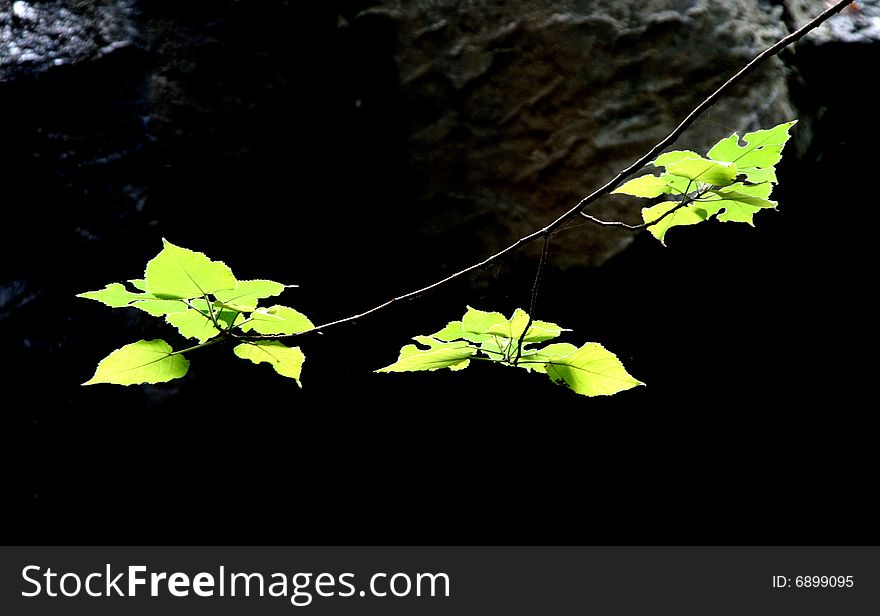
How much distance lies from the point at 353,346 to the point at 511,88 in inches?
37.0

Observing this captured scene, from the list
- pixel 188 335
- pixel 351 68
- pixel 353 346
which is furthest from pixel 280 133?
pixel 188 335

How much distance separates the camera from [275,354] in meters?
0.84

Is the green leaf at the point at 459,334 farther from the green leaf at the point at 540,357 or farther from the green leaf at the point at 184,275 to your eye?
the green leaf at the point at 184,275

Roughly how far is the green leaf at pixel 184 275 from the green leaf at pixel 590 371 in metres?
0.40

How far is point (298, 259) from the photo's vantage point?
2.13 metres

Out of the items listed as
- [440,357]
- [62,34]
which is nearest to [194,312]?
[440,357]

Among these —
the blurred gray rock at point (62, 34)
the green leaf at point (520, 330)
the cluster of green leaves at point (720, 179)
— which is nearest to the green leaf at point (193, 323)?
the green leaf at point (520, 330)

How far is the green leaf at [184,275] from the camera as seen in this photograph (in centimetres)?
74

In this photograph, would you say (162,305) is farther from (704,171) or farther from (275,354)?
(704,171)

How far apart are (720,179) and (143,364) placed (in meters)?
0.70

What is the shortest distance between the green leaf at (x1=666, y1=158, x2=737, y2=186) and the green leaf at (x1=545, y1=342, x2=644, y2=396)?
0.73 ft

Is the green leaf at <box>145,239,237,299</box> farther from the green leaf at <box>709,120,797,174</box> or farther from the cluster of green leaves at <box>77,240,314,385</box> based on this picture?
the green leaf at <box>709,120,797,174</box>

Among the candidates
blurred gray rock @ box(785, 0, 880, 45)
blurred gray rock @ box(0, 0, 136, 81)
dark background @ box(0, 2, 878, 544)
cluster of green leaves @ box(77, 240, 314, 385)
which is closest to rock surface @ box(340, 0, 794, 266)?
dark background @ box(0, 2, 878, 544)

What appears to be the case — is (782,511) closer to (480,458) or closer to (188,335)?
(480,458)
